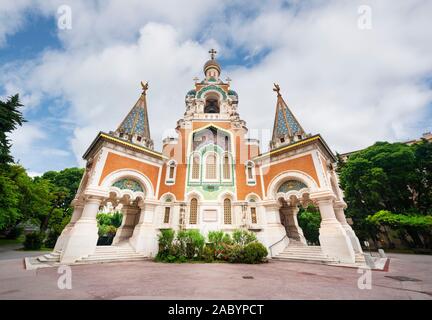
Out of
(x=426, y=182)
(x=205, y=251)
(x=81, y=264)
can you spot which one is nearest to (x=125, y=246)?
(x=81, y=264)

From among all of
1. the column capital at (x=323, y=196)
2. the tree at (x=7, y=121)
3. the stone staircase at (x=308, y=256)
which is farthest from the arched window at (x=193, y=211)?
the tree at (x=7, y=121)

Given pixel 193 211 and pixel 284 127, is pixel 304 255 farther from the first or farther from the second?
pixel 284 127

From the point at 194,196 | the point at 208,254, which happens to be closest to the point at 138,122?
the point at 194,196

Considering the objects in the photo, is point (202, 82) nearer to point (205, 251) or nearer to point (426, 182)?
point (205, 251)

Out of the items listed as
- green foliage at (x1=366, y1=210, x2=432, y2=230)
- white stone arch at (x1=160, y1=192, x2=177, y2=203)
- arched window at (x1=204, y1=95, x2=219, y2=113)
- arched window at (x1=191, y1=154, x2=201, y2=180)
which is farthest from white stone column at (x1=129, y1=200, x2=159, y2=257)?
green foliage at (x1=366, y1=210, x2=432, y2=230)

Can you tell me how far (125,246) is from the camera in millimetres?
13844

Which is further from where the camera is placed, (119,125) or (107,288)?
(119,125)

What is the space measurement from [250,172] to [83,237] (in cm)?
1306

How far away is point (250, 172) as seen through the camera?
1722cm

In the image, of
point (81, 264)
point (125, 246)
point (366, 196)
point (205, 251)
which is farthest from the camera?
point (366, 196)

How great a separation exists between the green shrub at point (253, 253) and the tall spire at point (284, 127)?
9.47 m

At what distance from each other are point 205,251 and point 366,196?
2249cm

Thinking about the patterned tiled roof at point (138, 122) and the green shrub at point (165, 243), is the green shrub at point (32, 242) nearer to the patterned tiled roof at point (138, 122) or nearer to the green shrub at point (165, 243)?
the patterned tiled roof at point (138, 122)

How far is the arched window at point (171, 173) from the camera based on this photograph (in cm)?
1658
